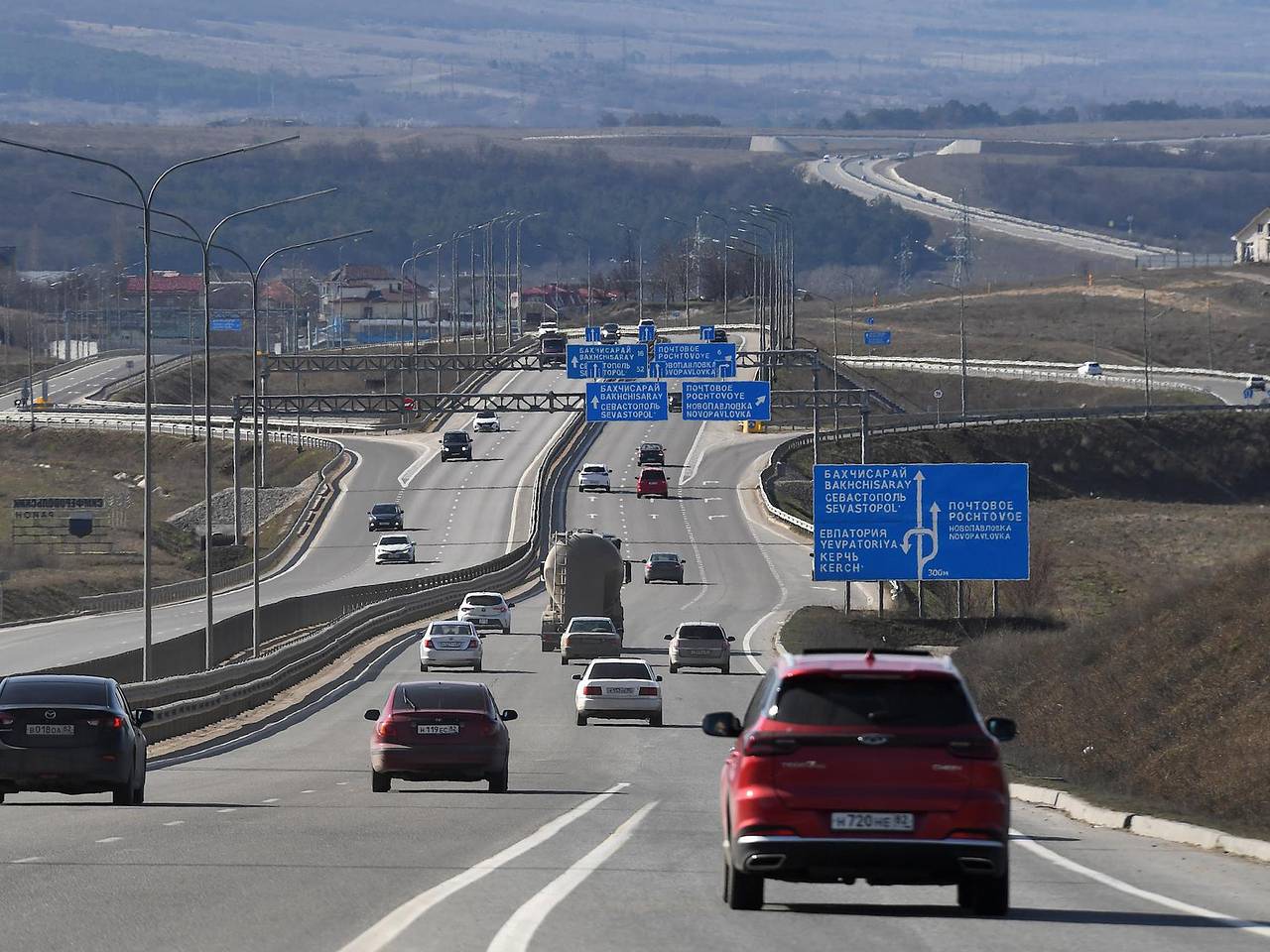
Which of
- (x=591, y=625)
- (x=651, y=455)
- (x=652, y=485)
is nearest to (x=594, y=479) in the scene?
(x=652, y=485)

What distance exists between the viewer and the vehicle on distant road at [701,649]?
53.3 meters

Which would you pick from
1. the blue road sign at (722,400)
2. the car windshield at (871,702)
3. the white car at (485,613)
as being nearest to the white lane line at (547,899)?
the car windshield at (871,702)

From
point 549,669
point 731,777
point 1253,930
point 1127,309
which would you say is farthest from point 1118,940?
point 1127,309

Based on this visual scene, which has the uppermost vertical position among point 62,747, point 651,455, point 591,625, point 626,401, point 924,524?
point 626,401

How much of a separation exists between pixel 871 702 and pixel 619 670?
26.2 meters

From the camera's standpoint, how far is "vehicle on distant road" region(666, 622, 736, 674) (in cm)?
5334

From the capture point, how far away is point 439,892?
14648 mm

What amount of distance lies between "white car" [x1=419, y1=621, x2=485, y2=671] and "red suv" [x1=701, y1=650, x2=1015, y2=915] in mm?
39443

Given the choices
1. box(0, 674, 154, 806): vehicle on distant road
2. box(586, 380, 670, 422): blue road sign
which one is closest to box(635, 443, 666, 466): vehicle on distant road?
box(586, 380, 670, 422): blue road sign

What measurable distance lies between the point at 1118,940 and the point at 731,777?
259 centimetres

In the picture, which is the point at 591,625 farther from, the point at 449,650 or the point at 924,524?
the point at 924,524

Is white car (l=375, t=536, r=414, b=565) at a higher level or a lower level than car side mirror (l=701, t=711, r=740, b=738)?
lower

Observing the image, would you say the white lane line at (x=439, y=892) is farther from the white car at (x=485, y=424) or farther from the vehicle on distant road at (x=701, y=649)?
the white car at (x=485, y=424)

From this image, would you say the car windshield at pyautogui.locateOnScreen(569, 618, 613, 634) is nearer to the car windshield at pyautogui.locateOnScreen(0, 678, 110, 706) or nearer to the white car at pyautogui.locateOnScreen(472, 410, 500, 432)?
the car windshield at pyautogui.locateOnScreen(0, 678, 110, 706)
